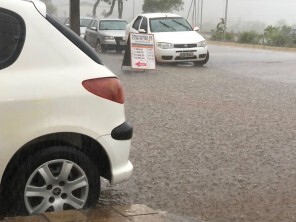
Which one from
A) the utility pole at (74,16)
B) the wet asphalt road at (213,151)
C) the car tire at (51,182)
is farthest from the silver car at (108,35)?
the car tire at (51,182)

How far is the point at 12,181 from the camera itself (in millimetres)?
3904

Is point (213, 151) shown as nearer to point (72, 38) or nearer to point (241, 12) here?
point (72, 38)

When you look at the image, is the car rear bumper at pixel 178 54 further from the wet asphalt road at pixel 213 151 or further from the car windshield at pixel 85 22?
the car windshield at pixel 85 22

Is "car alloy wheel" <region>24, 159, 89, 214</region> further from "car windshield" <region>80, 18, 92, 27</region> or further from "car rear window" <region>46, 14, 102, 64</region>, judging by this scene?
"car windshield" <region>80, 18, 92, 27</region>

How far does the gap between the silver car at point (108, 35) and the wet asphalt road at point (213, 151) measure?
10588 mm

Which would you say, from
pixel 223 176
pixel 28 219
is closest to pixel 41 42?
pixel 28 219

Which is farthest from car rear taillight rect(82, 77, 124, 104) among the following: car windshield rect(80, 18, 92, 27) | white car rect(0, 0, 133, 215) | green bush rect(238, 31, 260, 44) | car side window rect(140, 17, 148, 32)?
green bush rect(238, 31, 260, 44)

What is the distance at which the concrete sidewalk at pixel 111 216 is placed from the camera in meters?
3.80

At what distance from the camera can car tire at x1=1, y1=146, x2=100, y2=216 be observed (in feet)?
12.8

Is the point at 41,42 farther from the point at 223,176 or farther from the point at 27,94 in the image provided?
the point at 223,176

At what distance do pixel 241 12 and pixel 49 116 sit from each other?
275 ft

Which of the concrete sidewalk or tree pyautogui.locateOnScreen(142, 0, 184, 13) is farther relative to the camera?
tree pyautogui.locateOnScreen(142, 0, 184, 13)

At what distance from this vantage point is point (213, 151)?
6.60 meters

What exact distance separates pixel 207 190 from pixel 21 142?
2.05 m
